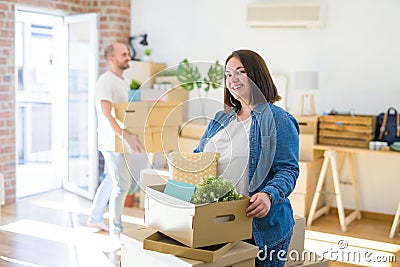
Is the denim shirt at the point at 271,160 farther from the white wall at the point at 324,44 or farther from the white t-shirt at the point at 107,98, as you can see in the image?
the white wall at the point at 324,44

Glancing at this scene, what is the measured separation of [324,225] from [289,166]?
2959 mm

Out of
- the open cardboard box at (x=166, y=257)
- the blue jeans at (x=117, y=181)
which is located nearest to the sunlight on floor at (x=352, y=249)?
the blue jeans at (x=117, y=181)

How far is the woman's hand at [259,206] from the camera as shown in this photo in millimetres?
1891

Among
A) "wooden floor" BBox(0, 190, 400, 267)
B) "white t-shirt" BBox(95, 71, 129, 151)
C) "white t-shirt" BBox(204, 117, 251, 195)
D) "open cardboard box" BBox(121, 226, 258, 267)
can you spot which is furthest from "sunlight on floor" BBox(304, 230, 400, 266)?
"white t-shirt" BBox(204, 117, 251, 195)

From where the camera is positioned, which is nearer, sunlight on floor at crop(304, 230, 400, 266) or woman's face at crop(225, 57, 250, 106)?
woman's face at crop(225, 57, 250, 106)

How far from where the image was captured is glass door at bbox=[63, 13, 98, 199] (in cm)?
553

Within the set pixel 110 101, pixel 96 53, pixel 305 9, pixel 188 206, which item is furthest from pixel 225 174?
pixel 96 53

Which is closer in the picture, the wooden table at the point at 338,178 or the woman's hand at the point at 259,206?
the woman's hand at the point at 259,206

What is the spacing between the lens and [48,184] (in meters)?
6.07

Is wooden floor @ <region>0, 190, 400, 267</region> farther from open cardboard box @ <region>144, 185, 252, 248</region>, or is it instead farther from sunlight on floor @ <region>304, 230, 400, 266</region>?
open cardboard box @ <region>144, 185, 252, 248</region>

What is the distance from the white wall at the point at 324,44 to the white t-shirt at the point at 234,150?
3370 mm

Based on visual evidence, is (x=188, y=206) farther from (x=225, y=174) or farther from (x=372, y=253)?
(x=372, y=253)

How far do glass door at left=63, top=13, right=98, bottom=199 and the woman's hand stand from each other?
3.80 metres

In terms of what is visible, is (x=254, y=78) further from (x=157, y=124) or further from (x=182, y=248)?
(x=182, y=248)
